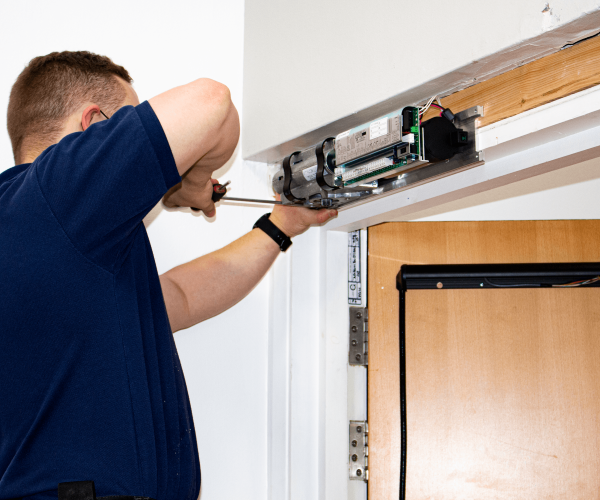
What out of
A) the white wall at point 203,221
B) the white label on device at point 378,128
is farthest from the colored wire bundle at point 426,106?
the white wall at point 203,221

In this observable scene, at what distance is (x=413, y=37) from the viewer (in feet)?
3.46

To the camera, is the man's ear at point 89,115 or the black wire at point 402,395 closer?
the man's ear at point 89,115

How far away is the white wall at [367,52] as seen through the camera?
0.88 metres

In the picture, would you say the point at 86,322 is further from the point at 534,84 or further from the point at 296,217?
the point at 534,84

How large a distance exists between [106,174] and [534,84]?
687 millimetres

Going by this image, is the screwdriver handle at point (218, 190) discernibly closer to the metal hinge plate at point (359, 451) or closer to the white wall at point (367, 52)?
the white wall at point (367, 52)


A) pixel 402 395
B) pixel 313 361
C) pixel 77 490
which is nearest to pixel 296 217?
pixel 313 361

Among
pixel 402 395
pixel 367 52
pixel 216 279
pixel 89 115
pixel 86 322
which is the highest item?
pixel 367 52

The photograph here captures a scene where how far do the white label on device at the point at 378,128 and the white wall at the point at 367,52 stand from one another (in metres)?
0.12

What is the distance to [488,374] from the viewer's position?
4.72 ft

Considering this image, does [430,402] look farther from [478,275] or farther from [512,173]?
[512,173]

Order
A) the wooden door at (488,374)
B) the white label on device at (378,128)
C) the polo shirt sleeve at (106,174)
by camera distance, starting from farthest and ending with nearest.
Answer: the wooden door at (488,374)
the white label on device at (378,128)
the polo shirt sleeve at (106,174)

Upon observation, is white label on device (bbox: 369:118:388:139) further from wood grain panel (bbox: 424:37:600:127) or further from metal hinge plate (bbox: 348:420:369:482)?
metal hinge plate (bbox: 348:420:369:482)

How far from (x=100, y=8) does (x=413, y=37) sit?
85 centimetres
